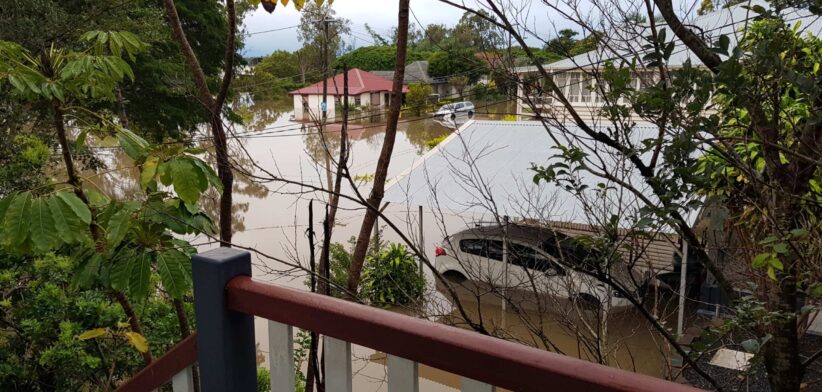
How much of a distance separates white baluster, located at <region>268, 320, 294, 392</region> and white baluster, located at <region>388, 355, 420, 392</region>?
21cm

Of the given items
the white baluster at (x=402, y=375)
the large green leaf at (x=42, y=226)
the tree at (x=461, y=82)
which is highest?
the tree at (x=461, y=82)

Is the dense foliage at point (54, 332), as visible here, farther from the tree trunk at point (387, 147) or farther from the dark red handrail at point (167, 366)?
the dark red handrail at point (167, 366)

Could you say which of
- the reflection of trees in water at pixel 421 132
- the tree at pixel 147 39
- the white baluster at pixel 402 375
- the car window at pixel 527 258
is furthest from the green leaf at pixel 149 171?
the reflection of trees in water at pixel 421 132

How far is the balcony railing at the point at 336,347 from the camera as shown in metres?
0.70

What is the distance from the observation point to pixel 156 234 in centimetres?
151

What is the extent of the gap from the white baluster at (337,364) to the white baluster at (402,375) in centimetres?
8

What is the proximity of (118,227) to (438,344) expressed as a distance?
1.03 metres

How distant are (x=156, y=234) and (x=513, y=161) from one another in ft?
19.4

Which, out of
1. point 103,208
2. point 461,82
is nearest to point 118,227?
point 103,208

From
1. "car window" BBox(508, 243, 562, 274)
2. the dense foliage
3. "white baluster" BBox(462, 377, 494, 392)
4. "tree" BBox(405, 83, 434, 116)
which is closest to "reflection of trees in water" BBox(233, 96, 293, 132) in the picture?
"tree" BBox(405, 83, 434, 116)

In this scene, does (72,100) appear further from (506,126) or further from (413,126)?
(413,126)

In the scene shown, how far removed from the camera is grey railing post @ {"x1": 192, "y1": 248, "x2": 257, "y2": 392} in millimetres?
983

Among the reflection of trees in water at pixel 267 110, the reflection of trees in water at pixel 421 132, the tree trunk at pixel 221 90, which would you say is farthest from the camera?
the reflection of trees in water at pixel 267 110

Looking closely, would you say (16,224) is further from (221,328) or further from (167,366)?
(221,328)
